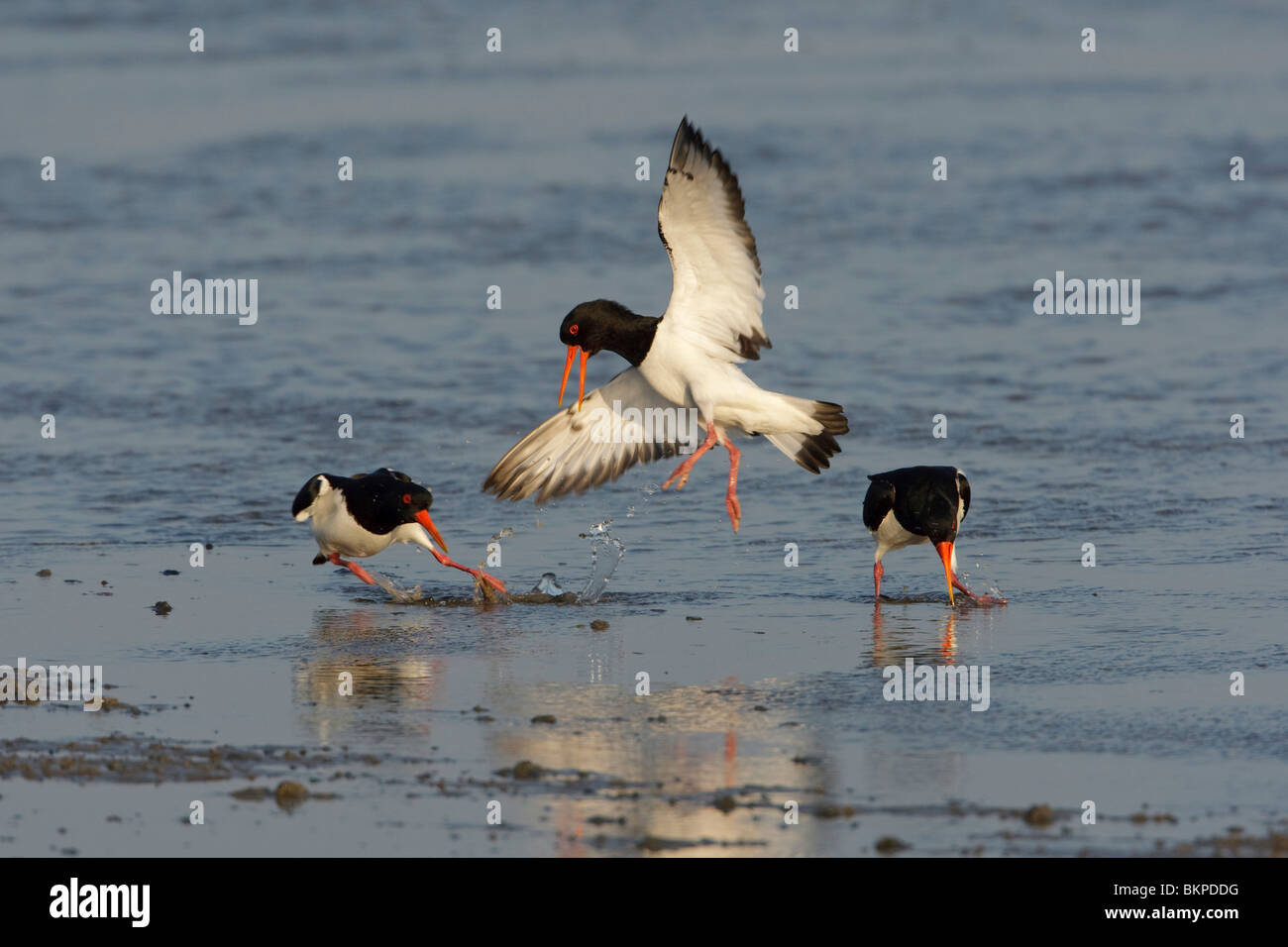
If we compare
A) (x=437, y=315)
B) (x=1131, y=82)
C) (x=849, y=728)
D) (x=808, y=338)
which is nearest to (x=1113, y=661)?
(x=849, y=728)

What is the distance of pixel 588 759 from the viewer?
568 centimetres

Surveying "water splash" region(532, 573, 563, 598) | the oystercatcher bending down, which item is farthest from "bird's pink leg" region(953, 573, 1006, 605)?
"water splash" region(532, 573, 563, 598)

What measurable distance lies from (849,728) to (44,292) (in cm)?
1074

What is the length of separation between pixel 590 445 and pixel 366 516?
1493 millimetres

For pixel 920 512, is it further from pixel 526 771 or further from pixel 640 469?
pixel 526 771

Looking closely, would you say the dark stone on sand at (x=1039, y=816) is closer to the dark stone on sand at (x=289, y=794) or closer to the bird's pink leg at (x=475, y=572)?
the dark stone on sand at (x=289, y=794)

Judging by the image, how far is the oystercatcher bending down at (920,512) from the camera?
8.00 m

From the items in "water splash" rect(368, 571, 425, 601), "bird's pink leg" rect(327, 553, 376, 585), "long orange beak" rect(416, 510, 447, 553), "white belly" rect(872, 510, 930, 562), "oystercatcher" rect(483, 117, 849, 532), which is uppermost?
"oystercatcher" rect(483, 117, 849, 532)

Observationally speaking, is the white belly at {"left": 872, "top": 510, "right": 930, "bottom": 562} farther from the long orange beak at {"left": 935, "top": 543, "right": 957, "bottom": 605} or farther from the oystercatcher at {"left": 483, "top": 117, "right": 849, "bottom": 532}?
the oystercatcher at {"left": 483, "top": 117, "right": 849, "bottom": 532}

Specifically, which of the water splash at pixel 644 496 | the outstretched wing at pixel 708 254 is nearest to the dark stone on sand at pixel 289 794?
the outstretched wing at pixel 708 254

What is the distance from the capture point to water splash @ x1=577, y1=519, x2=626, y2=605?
8094mm

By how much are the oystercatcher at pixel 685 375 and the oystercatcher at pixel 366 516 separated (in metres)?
0.71

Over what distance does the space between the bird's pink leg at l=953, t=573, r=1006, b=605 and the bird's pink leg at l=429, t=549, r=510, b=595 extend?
2.11 m

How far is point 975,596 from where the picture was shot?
7938 mm
